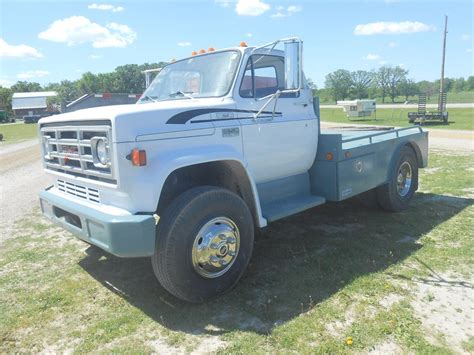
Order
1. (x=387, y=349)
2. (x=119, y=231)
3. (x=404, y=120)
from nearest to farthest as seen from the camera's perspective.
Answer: (x=387, y=349), (x=119, y=231), (x=404, y=120)

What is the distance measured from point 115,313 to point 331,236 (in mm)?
2830

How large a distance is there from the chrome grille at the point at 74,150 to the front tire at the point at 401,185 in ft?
13.5

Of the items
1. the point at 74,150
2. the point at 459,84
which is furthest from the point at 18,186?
the point at 459,84

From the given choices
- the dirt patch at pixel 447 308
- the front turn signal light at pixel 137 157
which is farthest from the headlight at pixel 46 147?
the dirt patch at pixel 447 308

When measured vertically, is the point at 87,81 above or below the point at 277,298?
above

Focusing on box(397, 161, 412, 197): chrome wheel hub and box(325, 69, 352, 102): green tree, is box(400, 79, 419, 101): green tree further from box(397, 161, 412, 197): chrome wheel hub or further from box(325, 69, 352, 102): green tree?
box(397, 161, 412, 197): chrome wheel hub

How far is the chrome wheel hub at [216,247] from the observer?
3555 mm

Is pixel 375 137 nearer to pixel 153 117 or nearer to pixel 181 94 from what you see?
pixel 181 94

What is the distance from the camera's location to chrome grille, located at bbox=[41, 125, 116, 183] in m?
3.44

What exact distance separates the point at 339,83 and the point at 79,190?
79500mm

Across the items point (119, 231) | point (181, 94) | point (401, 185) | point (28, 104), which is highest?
point (28, 104)

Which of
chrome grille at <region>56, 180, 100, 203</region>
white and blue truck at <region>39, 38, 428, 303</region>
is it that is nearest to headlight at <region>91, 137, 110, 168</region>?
white and blue truck at <region>39, 38, 428, 303</region>

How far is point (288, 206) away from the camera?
4520 mm

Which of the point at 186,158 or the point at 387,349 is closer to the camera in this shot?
the point at 387,349
